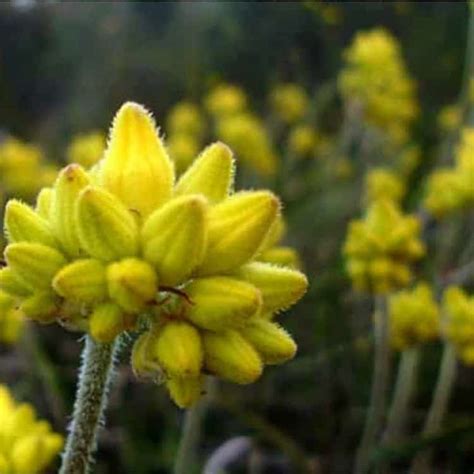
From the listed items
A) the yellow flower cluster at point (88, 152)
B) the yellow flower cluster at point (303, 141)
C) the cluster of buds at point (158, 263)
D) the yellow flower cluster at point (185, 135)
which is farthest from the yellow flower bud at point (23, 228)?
the yellow flower cluster at point (303, 141)

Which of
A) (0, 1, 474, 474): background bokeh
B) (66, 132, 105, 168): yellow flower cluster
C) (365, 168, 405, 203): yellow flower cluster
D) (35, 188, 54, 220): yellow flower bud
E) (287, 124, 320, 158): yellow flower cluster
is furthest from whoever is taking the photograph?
(287, 124, 320, 158): yellow flower cluster

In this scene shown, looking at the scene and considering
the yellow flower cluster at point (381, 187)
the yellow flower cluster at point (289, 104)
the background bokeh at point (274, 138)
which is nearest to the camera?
the background bokeh at point (274, 138)

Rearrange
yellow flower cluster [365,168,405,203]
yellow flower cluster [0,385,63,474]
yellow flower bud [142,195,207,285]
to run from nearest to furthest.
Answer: yellow flower bud [142,195,207,285] < yellow flower cluster [0,385,63,474] < yellow flower cluster [365,168,405,203]

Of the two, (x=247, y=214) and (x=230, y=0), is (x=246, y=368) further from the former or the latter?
(x=230, y=0)

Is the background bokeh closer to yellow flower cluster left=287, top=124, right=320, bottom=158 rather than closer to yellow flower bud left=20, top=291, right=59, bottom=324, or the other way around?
yellow flower cluster left=287, top=124, right=320, bottom=158

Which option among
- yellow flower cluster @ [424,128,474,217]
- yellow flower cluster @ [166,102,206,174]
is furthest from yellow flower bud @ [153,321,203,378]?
yellow flower cluster @ [166,102,206,174]

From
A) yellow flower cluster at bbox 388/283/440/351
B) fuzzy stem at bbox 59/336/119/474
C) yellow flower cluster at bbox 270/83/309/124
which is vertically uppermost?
yellow flower cluster at bbox 270/83/309/124

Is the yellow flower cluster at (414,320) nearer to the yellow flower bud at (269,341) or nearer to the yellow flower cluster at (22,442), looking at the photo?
the yellow flower cluster at (22,442)
